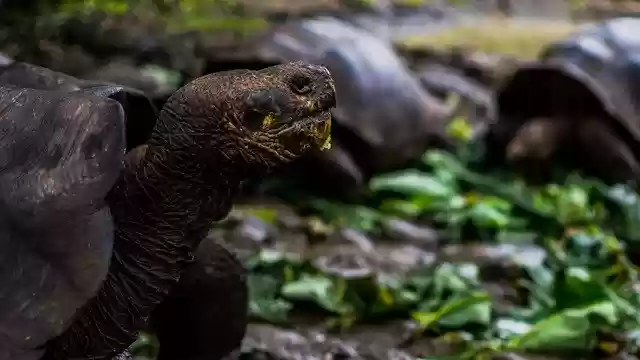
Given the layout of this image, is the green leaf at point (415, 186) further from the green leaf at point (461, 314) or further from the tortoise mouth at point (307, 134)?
the tortoise mouth at point (307, 134)

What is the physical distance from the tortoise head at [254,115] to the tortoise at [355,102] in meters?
1.42

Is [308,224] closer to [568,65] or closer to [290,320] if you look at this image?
[290,320]

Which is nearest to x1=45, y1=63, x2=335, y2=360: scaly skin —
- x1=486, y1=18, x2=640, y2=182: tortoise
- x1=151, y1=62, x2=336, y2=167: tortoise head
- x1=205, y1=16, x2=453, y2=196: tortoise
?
x1=151, y1=62, x2=336, y2=167: tortoise head

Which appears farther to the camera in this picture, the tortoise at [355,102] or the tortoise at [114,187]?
the tortoise at [355,102]

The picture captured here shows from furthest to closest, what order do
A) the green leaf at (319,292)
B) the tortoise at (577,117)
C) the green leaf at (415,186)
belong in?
the tortoise at (577,117)
the green leaf at (415,186)
the green leaf at (319,292)

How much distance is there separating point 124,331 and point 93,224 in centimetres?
15

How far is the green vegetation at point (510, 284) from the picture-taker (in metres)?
1.38

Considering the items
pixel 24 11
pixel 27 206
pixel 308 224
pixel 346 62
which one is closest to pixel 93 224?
pixel 27 206

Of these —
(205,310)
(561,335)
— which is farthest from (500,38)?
(205,310)

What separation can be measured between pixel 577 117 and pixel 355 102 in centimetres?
75

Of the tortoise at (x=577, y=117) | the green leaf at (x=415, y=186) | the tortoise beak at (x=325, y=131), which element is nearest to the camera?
the tortoise beak at (x=325, y=131)

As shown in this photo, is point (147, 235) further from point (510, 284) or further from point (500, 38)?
point (500, 38)

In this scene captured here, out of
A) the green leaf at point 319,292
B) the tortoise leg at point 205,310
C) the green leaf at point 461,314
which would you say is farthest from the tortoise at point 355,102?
the tortoise leg at point 205,310

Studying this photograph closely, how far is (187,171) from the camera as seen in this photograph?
2.65 ft
